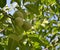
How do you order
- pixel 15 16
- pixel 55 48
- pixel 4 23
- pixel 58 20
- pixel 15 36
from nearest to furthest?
pixel 15 36 < pixel 15 16 < pixel 4 23 < pixel 55 48 < pixel 58 20

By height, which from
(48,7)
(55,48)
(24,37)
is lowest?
(55,48)

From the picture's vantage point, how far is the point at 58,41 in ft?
9.39

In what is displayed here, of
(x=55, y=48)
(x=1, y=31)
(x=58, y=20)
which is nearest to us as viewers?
(x=1, y=31)

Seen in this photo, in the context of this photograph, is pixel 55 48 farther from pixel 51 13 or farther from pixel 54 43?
pixel 51 13

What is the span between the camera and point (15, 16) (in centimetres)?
140

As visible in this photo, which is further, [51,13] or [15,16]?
[51,13]

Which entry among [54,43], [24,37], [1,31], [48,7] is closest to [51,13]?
[48,7]

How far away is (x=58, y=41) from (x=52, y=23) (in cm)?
25

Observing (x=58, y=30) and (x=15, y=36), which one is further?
(x=58, y=30)

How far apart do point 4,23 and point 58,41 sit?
145 cm

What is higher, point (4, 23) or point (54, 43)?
point (4, 23)

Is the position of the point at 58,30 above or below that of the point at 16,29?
below

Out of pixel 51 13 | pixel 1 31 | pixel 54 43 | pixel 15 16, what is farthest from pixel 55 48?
pixel 15 16

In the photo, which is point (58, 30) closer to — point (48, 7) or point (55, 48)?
point (55, 48)
